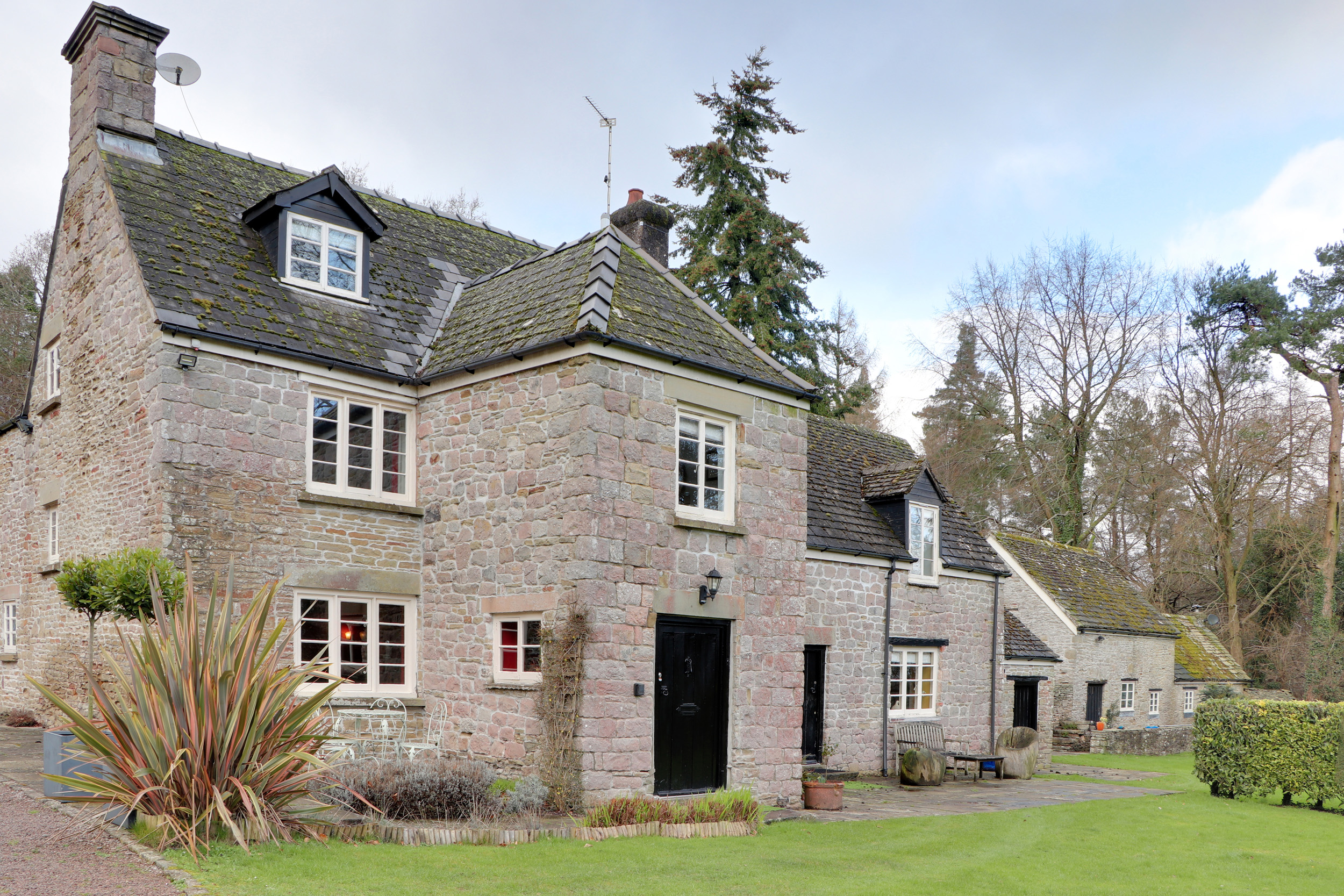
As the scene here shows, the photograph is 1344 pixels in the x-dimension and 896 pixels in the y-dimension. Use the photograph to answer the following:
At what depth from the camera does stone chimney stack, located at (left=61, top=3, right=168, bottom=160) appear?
1449 cm

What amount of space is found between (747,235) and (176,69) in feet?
52.9

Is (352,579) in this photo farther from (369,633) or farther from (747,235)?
(747,235)

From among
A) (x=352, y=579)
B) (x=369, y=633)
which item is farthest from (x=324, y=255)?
(x=369, y=633)

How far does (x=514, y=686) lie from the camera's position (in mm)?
12188

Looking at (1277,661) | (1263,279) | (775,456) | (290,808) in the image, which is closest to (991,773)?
(775,456)

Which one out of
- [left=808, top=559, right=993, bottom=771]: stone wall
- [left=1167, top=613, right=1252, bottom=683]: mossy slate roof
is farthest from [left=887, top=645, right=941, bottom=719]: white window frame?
[left=1167, top=613, right=1252, bottom=683]: mossy slate roof

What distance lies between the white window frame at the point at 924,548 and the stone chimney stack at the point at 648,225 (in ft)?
20.5

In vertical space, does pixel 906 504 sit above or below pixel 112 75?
below

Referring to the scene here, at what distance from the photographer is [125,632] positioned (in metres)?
12.5

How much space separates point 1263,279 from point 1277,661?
12195mm

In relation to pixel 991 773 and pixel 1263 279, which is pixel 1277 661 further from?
pixel 991 773

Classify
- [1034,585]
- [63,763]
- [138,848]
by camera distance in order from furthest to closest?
[1034,585]
[63,763]
[138,848]

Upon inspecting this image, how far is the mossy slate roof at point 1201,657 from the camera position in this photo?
3141 centimetres

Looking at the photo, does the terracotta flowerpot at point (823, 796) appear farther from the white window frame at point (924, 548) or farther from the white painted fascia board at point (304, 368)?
the white painted fascia board at point (304, 368)
